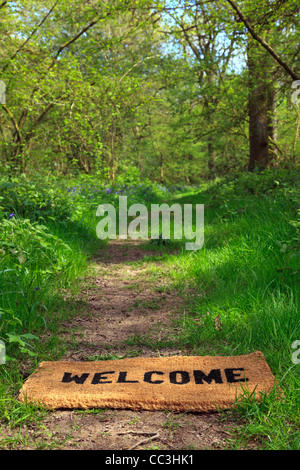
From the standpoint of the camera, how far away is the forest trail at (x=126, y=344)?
144cm

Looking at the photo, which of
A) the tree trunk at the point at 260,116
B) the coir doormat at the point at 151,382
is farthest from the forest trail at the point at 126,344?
the tree trunk at the point at 260,116

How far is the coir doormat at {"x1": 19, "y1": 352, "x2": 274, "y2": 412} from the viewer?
166 centimetres

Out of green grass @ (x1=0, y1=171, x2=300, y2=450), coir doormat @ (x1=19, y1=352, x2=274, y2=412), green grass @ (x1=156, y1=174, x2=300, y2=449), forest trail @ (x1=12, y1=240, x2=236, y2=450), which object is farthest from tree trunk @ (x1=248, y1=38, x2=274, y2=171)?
coir doormat @ (x1=19, y1=352, x2=274, y2=412)

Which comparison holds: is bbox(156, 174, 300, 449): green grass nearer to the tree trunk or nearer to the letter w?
the letter w

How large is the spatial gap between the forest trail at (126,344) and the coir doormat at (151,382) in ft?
0.17

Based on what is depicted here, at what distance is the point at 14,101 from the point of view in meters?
8.17

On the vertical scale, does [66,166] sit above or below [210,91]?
below

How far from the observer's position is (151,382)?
1828mm

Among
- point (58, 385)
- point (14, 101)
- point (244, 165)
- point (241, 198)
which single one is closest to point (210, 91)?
point (244, 165)

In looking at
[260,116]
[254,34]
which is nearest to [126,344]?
[254,34]

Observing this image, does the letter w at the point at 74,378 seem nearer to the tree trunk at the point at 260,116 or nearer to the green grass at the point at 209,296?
the green grass at the point at 209,296

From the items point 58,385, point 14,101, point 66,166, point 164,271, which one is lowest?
point 58,385

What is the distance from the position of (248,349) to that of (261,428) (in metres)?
0.67

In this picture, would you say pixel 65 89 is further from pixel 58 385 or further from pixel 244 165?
pixel 58 385
